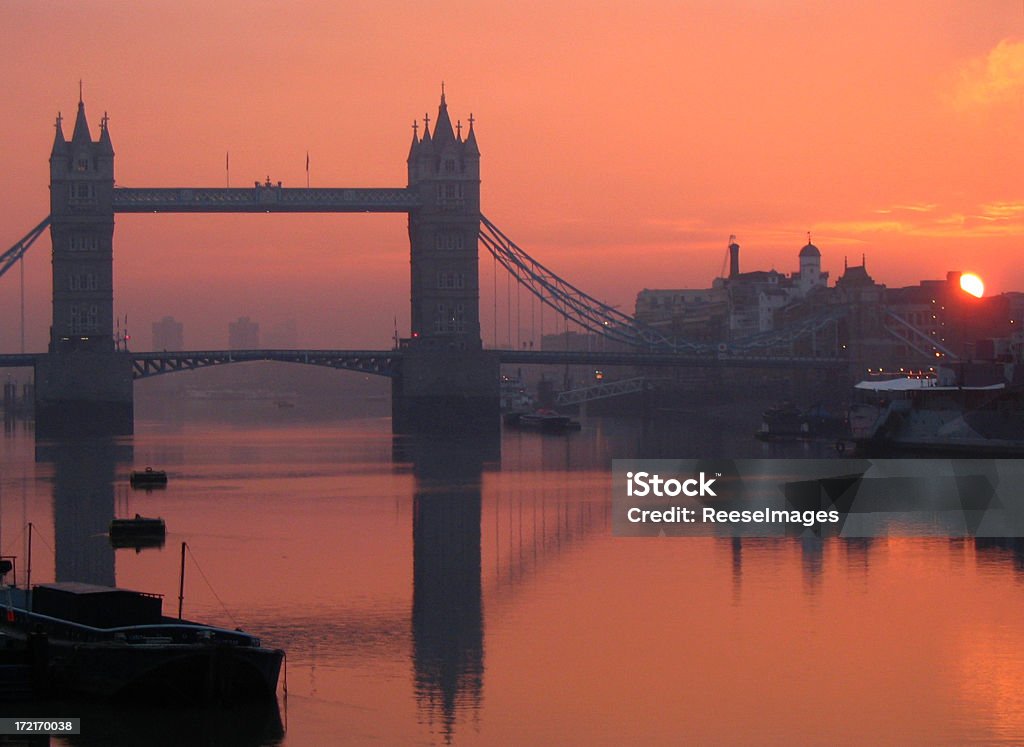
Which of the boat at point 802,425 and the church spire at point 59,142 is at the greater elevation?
the church spire at point 59,142

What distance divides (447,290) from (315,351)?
29.5 feet

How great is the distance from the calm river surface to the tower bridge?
48427 mm

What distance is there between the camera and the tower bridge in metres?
107

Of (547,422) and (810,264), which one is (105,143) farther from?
(810,264)

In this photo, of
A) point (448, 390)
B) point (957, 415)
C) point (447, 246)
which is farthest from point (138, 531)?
point (447, 246)

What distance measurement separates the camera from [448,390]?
111 metres

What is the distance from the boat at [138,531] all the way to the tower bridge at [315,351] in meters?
61.6

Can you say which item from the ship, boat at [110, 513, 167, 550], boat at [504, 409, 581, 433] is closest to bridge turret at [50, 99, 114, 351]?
boat at [504, 409, 581, 433]

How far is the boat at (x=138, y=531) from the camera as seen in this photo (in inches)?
1763

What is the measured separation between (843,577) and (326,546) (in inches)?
499

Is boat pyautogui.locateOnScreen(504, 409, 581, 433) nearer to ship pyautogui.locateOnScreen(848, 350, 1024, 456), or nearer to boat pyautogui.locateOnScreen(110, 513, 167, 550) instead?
ship pyautogui.locateOnScreen(848, 350, 1024, 456)

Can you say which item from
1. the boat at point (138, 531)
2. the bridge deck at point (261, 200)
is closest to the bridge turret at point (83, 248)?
the bridge deck at point (261, 200)

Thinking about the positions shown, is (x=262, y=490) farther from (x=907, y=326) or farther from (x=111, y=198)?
(x=907, y=326)

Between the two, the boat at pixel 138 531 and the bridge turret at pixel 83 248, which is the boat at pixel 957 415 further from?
the bridge turret at pixel 83 248
